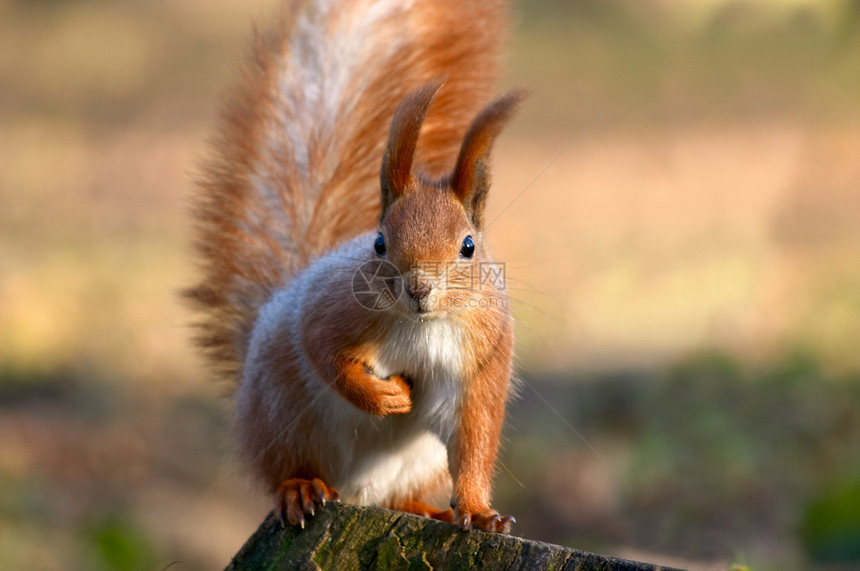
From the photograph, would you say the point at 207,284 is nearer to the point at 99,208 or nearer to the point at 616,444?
the point at 616,444

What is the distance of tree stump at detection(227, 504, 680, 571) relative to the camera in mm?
1148

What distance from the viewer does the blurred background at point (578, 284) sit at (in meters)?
3.00

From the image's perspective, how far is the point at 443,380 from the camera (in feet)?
4.92

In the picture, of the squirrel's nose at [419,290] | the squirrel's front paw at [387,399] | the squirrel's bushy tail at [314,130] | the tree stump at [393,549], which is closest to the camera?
the tree stump at [393,549]

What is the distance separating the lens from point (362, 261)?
1479mm

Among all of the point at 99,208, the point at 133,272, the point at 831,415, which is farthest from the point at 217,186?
the point at 99,208

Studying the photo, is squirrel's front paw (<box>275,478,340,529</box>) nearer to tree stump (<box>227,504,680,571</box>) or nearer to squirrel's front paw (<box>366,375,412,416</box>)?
tree stump (<box>227,504,680,571</box>)

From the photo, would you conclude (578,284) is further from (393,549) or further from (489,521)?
(393,549)

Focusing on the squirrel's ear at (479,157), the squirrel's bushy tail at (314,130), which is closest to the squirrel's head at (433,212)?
the squirrel's ear at (479,157)

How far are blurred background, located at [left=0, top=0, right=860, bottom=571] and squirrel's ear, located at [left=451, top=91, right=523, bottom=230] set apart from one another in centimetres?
5

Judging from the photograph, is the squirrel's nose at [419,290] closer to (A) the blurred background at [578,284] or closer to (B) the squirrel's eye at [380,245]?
(B) the squirrel's eye at [380,245]

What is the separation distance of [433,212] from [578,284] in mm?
3210

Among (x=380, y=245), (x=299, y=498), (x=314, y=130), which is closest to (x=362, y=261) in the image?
(x=380, y=245)

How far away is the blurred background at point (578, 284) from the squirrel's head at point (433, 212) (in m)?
0.08
